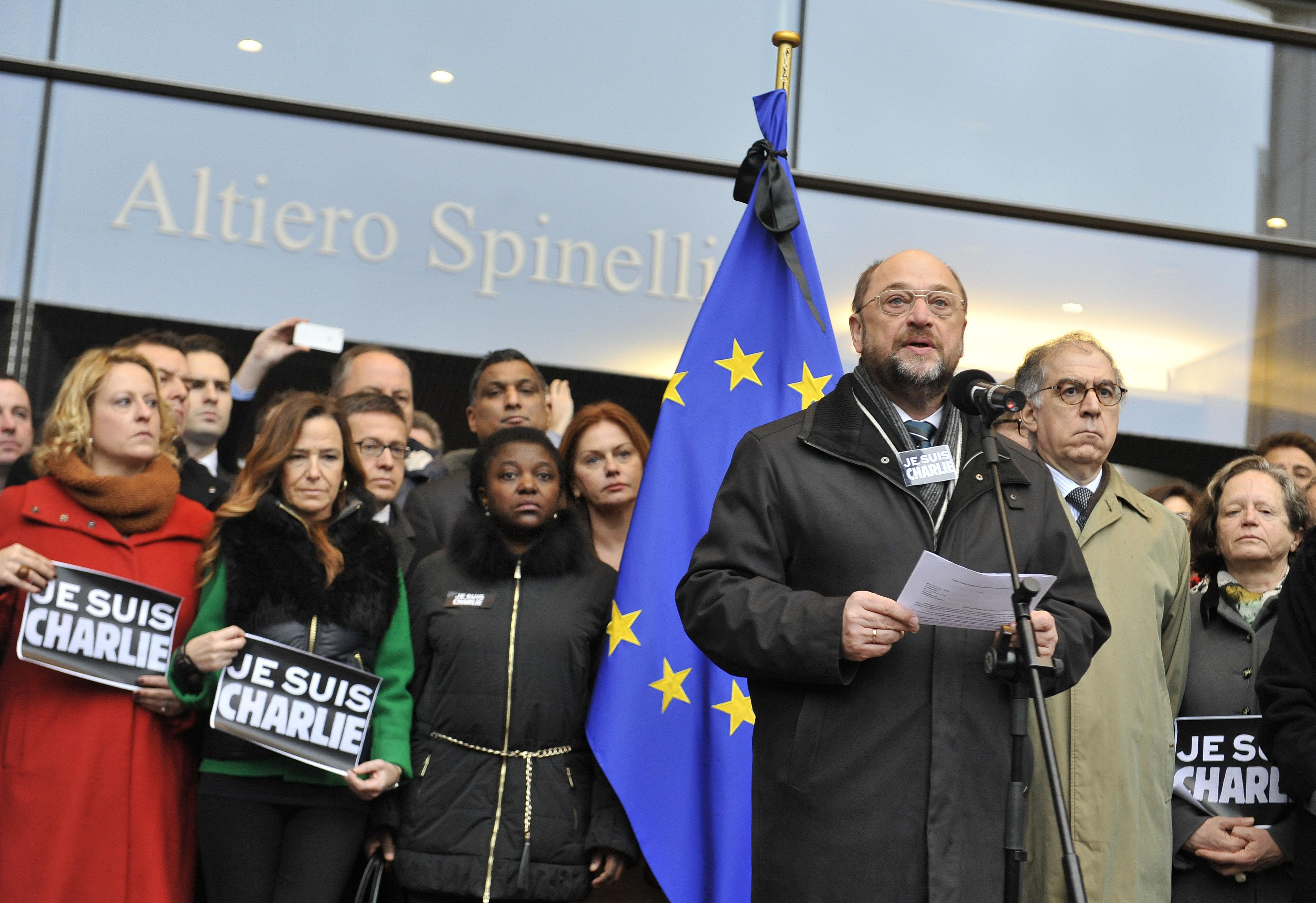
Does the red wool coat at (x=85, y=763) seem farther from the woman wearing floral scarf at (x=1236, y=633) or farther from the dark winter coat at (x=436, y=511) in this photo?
the woman wearing floral scarf at (x=1236, y=633)

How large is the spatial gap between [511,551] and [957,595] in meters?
2.13

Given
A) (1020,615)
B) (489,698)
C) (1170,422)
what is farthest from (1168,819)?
(1170,422)

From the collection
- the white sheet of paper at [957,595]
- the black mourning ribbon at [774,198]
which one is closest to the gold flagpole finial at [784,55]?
the black mourning ribbon at [774,198]

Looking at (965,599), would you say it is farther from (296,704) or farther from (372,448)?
(372,448)

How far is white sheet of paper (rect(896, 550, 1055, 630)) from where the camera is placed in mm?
2803

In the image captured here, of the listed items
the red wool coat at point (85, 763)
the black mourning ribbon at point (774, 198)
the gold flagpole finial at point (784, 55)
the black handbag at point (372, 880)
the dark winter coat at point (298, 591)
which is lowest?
the black handbag at point (372, 880)

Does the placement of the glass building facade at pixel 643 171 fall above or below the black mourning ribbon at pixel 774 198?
above

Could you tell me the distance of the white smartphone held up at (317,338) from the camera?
6219mm

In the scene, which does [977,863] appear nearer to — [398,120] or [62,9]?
[398,120]

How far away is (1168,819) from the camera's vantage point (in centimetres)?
408

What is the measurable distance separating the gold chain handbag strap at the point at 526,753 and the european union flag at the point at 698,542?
0.43 feet

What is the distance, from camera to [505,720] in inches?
174

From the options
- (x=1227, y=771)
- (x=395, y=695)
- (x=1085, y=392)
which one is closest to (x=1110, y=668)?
(x=1227, y=771)

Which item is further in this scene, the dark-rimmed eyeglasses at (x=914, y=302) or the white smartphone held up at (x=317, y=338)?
the white smartphone held up at (x=317, y=338)
